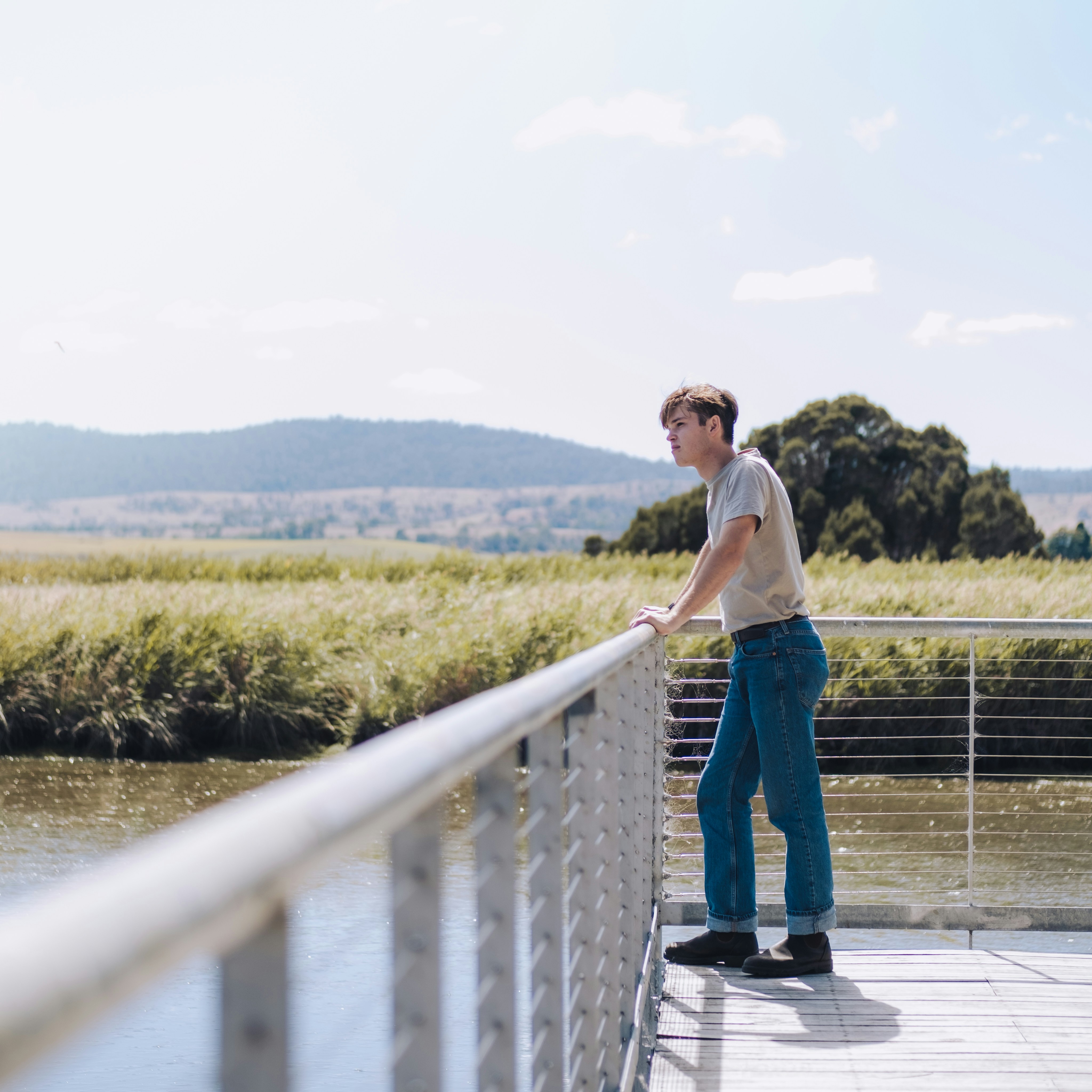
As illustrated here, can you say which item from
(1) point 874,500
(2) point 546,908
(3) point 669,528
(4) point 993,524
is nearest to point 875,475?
(1) point 874,500

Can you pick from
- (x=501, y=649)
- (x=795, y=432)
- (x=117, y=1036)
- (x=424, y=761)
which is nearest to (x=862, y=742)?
(x=501, y=649)

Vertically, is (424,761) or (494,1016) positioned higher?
(424,761)

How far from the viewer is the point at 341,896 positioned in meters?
6.05

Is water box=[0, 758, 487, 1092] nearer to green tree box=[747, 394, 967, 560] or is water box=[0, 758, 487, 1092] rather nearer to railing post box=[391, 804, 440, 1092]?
railing post box=[391, 804, 440, 1092]

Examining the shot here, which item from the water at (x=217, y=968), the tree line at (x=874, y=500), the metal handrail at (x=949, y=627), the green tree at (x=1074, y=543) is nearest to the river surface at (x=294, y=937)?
the water at (x=217, y=968)

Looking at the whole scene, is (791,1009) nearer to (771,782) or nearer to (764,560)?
(771,782)

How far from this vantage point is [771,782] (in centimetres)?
340

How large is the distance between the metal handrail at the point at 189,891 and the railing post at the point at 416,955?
3 centimetres

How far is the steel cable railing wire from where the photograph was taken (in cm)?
685

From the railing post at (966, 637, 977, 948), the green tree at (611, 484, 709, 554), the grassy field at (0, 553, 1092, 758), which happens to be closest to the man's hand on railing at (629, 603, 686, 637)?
the railing post at (966, 637, 977, 948)

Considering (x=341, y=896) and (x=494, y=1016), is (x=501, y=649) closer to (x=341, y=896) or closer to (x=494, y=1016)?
(x=341, y=896)

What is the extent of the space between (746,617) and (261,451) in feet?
556

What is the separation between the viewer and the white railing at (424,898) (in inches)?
18.5

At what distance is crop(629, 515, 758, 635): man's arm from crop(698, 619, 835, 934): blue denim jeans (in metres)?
0.27
